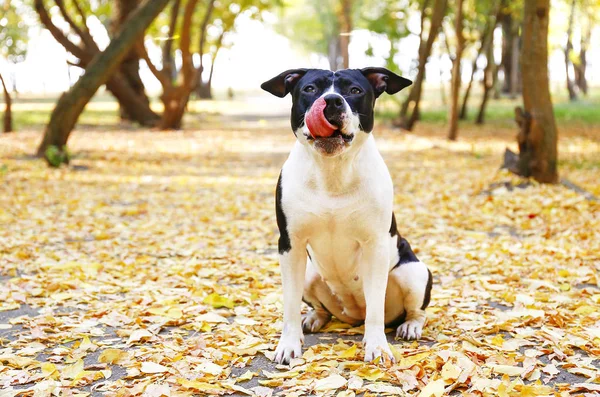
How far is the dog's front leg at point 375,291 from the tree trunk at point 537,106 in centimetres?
688

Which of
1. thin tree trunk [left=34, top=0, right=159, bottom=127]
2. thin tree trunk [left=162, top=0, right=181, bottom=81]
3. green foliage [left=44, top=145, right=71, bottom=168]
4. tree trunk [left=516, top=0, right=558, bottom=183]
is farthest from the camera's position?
thin tree trunk [left=162, top=0, right=181, bottom=81]

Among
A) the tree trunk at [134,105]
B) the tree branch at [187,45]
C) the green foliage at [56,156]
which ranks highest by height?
the tree branch at [187,45]

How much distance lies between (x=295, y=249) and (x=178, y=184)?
28.6ft

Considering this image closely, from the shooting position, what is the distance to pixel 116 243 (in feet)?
26.3

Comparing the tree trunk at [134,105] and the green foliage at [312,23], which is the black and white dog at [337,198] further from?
the green foliage at [312,23]

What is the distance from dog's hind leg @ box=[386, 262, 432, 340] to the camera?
463 centimetres

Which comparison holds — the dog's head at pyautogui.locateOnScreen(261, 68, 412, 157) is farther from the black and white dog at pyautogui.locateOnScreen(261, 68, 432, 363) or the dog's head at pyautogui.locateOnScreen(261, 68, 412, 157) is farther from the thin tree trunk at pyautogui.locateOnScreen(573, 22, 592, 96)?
the thin tree trunk at pyautogui.locateOnScreen(573, 22, 592, 96)

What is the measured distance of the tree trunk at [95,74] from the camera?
13844 millimetres

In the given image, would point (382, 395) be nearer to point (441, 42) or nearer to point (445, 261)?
point (445, 261)

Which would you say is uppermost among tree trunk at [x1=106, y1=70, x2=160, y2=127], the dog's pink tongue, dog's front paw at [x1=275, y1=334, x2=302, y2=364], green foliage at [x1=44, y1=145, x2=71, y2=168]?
the dog's pink tongue

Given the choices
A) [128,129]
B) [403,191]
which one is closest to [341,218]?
[403,191]

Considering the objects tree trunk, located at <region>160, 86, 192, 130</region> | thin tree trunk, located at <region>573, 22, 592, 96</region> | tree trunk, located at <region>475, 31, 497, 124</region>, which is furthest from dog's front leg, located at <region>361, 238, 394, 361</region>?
thin tree trunk, located at <region>573, 22, 592, 96</region>

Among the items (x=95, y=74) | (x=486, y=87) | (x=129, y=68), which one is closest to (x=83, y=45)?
(x=129, y=68)

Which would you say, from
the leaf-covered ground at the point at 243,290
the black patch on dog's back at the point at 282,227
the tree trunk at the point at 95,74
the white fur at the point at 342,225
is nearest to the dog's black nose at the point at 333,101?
the white fur at the point at 342,225
